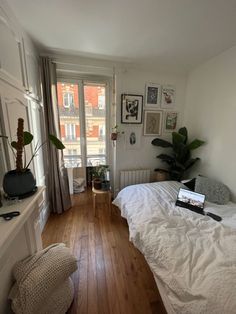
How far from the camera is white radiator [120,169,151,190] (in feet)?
9.15

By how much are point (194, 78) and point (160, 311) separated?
10.5 ft

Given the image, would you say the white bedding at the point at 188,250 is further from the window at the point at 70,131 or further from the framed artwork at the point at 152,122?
the window at the point at 70,131

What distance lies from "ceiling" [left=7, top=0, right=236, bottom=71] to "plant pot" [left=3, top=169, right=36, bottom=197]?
1.45 metres

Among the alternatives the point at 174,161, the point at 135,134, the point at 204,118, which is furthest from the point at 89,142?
the point at 204,118

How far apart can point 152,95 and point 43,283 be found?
9.39 ft

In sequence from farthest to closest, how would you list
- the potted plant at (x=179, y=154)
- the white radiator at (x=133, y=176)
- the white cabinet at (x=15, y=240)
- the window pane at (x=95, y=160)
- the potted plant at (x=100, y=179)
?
the window pane at (x=95, y=160) → the white radiator at (x=133, y=176) → the potted plant at (x=179, y=154) → the potted plant at (x=100, y=179) → the white cabinet at (x=15, y=240)

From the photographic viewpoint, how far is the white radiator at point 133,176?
279cm

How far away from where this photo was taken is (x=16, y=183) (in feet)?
3.27

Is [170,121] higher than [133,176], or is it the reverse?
[170,121]

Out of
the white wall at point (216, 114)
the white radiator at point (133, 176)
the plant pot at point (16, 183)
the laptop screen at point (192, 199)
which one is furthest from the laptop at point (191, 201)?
the plant pot at point (16, 183)

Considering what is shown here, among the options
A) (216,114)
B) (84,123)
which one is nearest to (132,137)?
(84,123)

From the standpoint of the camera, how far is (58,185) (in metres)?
2.40

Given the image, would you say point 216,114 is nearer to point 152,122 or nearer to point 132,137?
point 152,122

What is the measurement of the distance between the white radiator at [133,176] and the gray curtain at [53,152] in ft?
3.32
